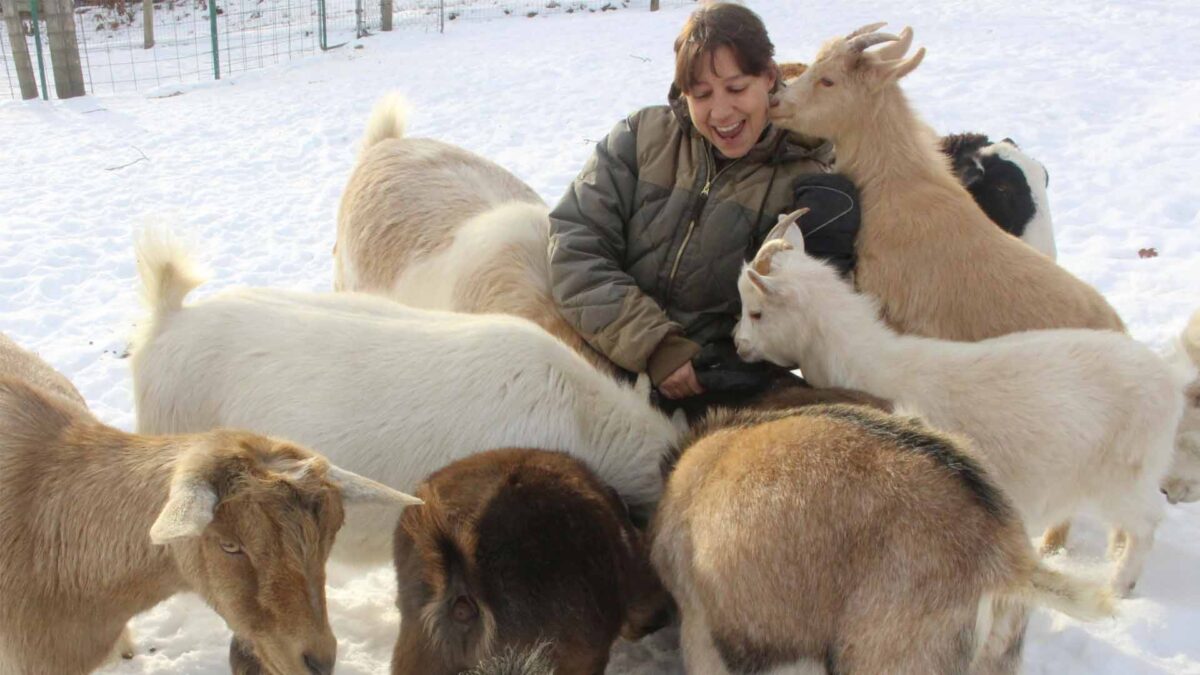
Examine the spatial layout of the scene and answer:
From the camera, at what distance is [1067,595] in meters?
2.37

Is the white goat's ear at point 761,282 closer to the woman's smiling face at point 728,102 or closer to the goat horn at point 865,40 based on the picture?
A: the woman's smiling face at point 728,102

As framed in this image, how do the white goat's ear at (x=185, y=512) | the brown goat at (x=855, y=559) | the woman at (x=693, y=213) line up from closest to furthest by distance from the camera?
the white goat's ear at (x=185, y=512)
the brown goat at (x=855, y=559)
the woman at (x=693, y=213)

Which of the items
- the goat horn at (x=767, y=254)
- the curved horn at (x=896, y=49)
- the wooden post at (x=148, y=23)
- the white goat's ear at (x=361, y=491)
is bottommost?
the wooden post at (x=148, y=23)

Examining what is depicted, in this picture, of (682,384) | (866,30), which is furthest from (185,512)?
(866,30)

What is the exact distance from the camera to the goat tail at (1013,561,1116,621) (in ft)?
7.73

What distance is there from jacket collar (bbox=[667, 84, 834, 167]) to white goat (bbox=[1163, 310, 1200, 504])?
1804mm

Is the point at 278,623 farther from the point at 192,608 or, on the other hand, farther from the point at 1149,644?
the point at 1149,644

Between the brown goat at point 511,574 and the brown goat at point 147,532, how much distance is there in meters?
0.29

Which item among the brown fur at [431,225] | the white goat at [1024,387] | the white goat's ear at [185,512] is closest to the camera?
the white goat's ear at [185,512]

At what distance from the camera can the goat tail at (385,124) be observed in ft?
19.3

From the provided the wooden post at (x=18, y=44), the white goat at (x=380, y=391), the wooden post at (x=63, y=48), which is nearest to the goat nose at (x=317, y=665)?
the white goat at (x=380, y=391)

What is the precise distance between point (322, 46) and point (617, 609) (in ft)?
56.9

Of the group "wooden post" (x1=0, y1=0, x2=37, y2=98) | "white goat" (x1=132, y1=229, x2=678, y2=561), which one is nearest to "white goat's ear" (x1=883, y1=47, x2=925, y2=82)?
"white goat" (x1=132, y1=229, x2=678, y2=561)

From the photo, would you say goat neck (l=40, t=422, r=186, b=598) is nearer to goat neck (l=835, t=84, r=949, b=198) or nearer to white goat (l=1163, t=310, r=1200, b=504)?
goat neck (l=835, t=84, r=949, b=198)
